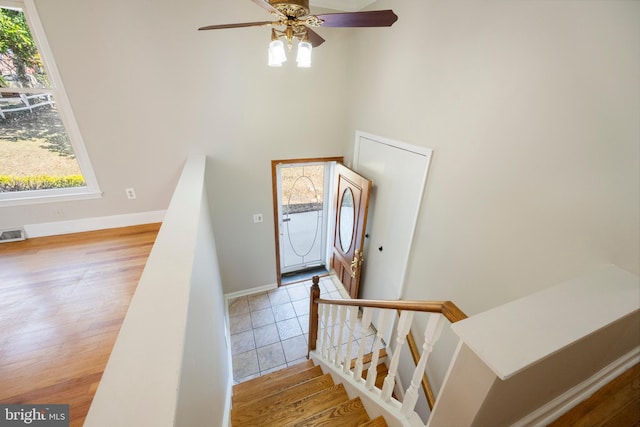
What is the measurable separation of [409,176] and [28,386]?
8.18ft

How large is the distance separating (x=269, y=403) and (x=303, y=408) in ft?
0.94

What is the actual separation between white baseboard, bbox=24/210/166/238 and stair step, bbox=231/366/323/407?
195cm

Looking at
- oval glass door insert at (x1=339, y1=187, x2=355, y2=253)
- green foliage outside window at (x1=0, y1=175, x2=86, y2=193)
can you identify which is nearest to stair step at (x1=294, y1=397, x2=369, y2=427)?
oval glass door insert at (x1=339, y1=187, x2=355, y2=253)

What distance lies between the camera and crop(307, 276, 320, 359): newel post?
2286 millimetres

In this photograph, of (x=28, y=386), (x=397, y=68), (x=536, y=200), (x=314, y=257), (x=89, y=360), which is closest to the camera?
(x=28, y=386)

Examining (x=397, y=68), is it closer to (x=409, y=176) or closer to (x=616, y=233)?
(x=409, y=176)

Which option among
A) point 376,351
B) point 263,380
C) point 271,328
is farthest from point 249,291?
point 376,351

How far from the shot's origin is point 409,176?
212 cm

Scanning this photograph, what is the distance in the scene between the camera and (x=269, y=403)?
1801 mm

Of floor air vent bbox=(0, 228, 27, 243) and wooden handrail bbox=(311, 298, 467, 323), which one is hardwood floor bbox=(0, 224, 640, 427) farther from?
wooden handrail bbox=(311, 298, 467, 323)

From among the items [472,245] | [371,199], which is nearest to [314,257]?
[371,199]

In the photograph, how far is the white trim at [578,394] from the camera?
990mm

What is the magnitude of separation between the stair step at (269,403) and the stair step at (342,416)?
0.31 meters

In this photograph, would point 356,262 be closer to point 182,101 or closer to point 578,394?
point 578,394
